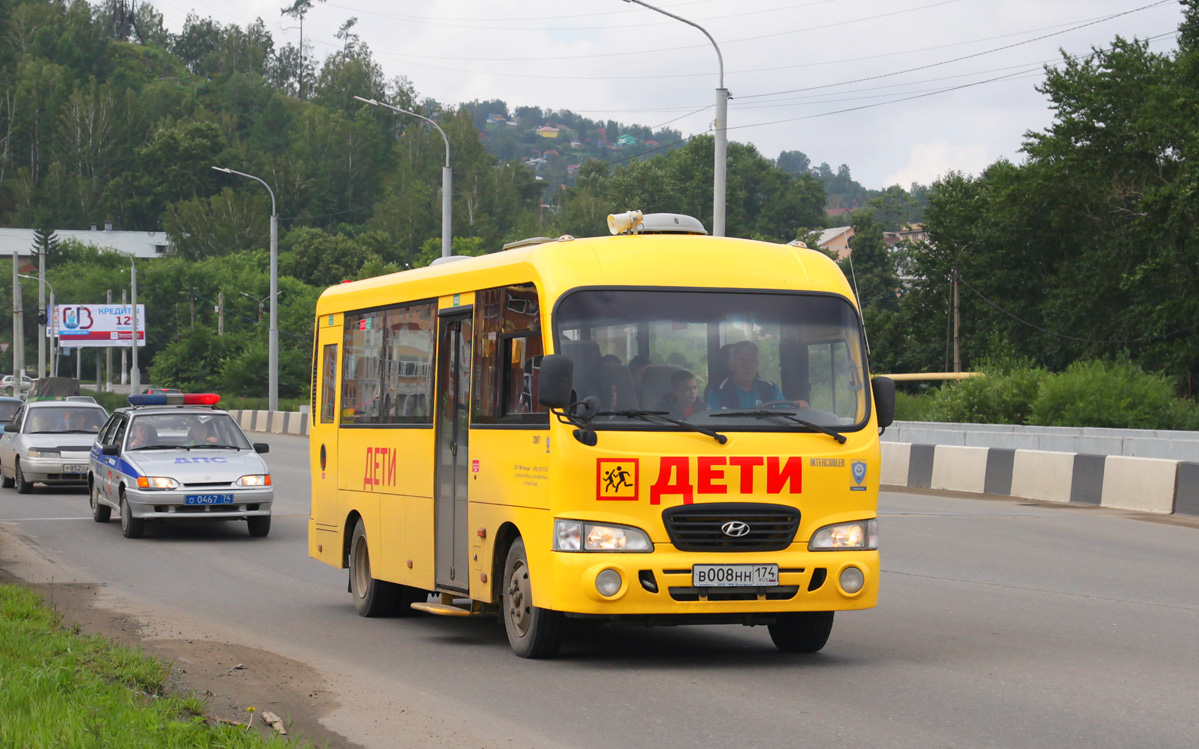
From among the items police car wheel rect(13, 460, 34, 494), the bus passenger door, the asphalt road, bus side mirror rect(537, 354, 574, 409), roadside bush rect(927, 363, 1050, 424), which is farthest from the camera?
roadside bush rect(927, 363, 1050, 424)

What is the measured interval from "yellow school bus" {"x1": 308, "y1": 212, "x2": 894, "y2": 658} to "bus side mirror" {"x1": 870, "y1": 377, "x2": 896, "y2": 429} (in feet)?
0.05

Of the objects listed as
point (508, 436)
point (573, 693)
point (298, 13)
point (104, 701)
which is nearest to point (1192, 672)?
point (573, 693)

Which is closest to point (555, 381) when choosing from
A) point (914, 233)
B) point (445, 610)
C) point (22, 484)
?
point (445, 610)

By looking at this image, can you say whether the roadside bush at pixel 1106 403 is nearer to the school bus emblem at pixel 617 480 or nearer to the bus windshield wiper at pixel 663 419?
the bus windshield wiper at pixel 663 419

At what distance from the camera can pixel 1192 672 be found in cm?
863

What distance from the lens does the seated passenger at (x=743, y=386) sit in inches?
345

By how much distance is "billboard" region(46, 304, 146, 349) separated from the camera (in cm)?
9700

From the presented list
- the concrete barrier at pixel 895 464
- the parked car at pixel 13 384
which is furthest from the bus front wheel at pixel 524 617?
the parked car at pixel 13 384

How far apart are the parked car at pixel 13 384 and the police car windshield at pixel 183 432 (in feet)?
175

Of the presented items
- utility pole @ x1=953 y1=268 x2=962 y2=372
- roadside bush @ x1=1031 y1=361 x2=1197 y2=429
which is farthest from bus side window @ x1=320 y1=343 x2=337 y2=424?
utility pole @ x1=953 y1=268 x2=962 y2=372

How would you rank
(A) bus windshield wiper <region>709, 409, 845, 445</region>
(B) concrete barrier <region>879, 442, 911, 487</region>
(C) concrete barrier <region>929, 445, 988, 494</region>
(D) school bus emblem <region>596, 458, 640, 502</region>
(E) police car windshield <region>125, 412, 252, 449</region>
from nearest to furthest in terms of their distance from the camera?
1. (D) school bus emblem <region>596, 458, 640, 502</region>
2. (A) bus windshield wiper <region>709, 409, 845, 445</region>
3. (E) police car windshield <region>125, 412, 252, 449</region>
4. (C) concrete barrier <region>929, 445, 988, 494</region>
5. (B) concrete barrier <region>879, 442, 911, 487</region>

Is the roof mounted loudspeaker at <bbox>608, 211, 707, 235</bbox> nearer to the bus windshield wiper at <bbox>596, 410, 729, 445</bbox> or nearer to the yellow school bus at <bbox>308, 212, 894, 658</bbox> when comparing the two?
the yellow school bus at <bbox>308, 212, 894, 658</bbox>

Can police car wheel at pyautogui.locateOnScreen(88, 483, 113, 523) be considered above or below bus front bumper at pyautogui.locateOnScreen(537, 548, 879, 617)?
below

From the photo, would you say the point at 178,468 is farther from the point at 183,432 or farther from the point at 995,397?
the point at 995,397
